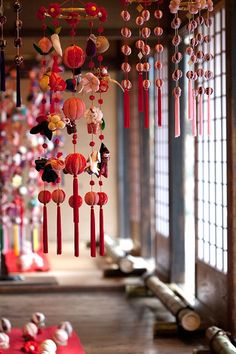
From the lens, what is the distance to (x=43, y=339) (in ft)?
20.7

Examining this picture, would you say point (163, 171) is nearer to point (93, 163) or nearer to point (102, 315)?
point (102, 315)

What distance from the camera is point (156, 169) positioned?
9.74 metres

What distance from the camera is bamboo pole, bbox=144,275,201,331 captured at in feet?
21.5

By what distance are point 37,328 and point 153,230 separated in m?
3.84

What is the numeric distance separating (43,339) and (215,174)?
197 centimetres

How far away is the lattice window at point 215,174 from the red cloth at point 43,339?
4.30ft

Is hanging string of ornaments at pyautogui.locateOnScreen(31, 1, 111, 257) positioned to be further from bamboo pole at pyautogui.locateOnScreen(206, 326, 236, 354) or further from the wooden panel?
the wooden panel

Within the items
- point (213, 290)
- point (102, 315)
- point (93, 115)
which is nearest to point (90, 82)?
point (93, 115)

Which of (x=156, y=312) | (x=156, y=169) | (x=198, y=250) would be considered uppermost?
(x=156, y=169)

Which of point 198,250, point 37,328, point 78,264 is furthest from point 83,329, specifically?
Result: point 78,264

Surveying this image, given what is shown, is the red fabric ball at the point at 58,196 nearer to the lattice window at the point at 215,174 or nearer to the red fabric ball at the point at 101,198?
the red fabric ball at the point at 101,198

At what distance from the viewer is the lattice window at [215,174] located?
6.50 metres

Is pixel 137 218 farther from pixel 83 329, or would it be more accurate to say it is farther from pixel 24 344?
pixel 24 344

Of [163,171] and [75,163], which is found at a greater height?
[75,163]
